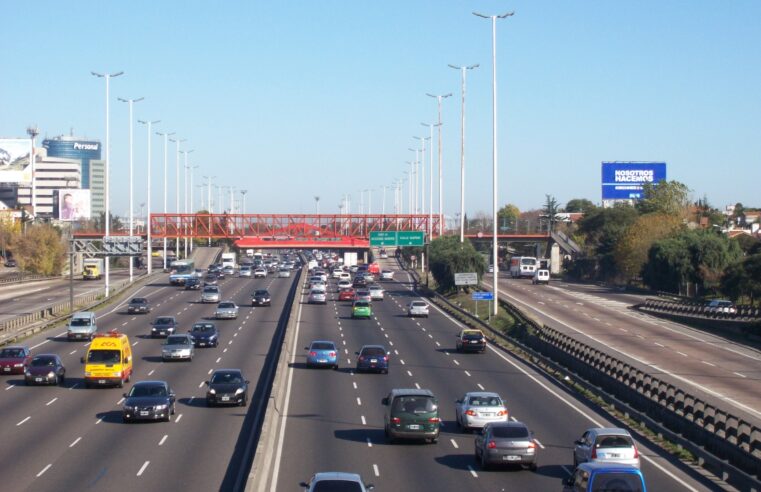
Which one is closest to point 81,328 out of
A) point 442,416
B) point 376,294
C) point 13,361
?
point 13,361

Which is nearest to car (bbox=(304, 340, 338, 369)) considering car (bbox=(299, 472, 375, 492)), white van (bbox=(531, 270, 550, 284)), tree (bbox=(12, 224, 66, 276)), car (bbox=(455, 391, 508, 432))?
car (bbox=(455, 391, 508, 432))

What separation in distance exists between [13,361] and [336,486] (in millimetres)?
32398

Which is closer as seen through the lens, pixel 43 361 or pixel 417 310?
pixel 43 361

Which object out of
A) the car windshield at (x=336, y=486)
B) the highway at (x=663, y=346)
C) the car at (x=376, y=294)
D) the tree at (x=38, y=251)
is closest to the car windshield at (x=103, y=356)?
the highway at (x=663, y=346)

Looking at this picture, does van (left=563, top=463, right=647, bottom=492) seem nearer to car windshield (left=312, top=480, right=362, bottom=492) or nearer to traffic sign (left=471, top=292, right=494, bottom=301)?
car windshield (left=312, top=480, right=362, bottom=492)

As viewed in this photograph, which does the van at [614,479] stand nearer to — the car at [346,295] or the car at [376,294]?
the car at [346,295]

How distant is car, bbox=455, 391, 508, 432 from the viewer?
32.1 m

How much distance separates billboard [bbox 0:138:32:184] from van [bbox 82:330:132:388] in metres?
139

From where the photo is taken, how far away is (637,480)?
19188 millimetres

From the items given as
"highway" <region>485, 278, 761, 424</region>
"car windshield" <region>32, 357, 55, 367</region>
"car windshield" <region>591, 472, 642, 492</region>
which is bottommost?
"highway" <region>485, 278, 761, 424</region>

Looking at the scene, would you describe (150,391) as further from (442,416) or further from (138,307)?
(138,307)

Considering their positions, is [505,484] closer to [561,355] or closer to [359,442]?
[359,442]

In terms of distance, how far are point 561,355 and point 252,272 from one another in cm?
8505

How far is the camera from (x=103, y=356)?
1698 inches
